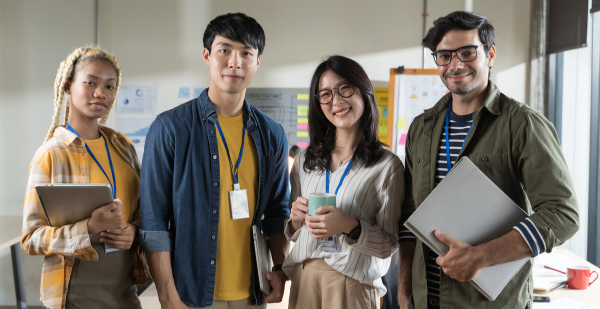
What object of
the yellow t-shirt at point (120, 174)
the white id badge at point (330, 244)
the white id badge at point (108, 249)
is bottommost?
the white id badge at point (108, 249)

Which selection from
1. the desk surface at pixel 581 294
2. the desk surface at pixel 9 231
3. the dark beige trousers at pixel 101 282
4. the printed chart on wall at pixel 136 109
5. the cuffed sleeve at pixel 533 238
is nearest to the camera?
the cuffed sleeve at pixel 533 238

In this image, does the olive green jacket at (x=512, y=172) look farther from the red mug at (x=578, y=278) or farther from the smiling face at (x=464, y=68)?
the red mug at (x=578, y=278)

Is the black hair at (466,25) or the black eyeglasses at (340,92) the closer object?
the black hair at (466,25)

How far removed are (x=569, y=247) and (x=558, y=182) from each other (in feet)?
10.5

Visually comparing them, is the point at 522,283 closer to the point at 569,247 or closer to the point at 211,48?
the point at 211,48

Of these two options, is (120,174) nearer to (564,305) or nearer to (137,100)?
(564,305)

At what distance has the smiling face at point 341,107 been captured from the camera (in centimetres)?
167

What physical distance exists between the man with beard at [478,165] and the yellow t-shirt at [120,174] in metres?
1.18

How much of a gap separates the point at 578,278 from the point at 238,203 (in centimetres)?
186

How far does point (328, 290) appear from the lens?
1546 mm

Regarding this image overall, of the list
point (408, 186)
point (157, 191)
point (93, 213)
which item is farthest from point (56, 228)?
point (408, 186)

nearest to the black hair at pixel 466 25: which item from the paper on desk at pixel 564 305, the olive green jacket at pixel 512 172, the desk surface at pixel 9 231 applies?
the olive green jacket at pixel 512 172

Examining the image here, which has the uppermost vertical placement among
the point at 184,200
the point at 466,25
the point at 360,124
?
the point at 466,25

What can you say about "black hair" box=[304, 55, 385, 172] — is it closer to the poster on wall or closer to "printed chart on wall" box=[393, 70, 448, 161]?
"printed chart on wall" box=[393, 70, 448, 161]
